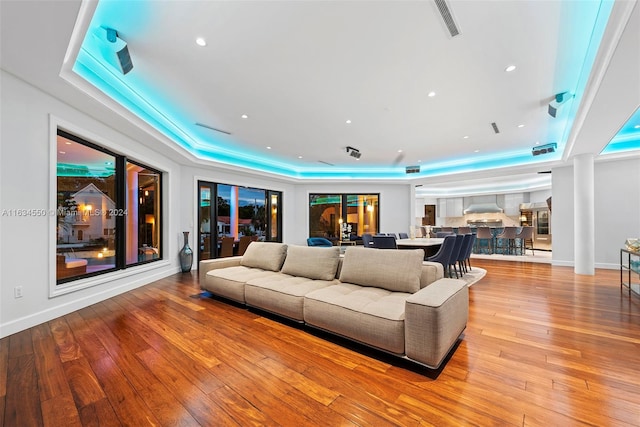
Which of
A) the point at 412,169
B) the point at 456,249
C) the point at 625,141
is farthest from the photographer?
the point at 412,169

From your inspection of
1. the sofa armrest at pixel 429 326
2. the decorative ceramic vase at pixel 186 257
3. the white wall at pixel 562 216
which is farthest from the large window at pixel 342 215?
the sofa armrest at pixel 429 326

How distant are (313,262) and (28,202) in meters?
3.29

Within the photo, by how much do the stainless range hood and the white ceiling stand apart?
24.7ft

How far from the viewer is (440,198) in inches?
561

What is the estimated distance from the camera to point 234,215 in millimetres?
7883

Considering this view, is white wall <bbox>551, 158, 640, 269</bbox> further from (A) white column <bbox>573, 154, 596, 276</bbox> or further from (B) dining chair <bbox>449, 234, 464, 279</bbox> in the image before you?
(B) dining chair <bbox>449, 234, 464, 279</bbox>

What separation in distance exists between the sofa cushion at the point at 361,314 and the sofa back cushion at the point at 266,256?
4.14 feet

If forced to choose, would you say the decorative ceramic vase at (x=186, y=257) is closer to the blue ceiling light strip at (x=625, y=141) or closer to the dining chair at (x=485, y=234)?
the dining chair at (x=485, y=234)

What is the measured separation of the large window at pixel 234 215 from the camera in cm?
709

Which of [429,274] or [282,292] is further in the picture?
[282,292]

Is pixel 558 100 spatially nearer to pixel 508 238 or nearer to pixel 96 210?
pixel 508 238

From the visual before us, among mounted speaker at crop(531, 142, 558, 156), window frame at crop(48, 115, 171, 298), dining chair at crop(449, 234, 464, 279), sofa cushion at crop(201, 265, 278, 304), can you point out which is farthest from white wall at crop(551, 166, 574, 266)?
window frame at crop(48, 115, 171, 298)

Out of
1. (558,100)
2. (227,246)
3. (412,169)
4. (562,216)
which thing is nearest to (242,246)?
(227,246)

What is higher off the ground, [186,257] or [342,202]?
[342,202]
